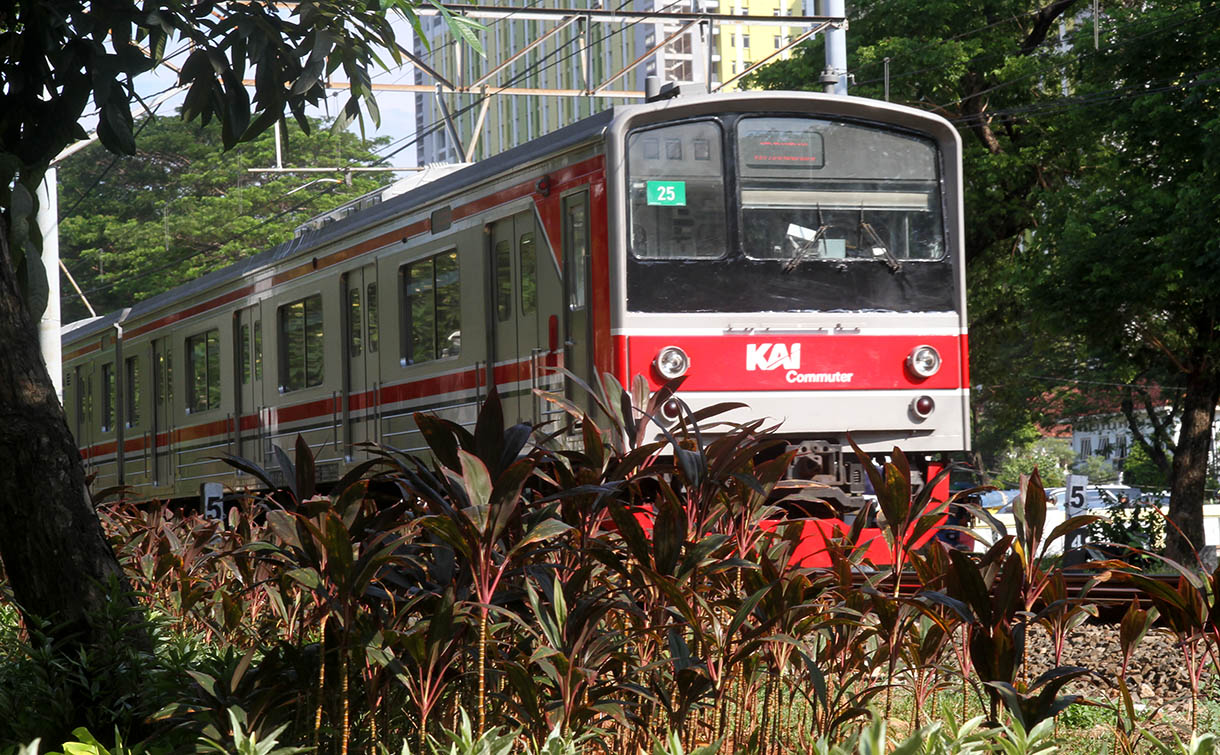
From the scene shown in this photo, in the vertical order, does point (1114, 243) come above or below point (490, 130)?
below

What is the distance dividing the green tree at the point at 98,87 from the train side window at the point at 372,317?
563cm

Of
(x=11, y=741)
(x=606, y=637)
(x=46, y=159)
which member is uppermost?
(x=46, y=159)

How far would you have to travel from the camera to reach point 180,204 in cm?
4416

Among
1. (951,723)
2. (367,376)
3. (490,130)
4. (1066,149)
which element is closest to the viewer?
(951,723)

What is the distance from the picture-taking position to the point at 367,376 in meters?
12.5

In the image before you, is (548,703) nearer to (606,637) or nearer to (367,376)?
(606,637)

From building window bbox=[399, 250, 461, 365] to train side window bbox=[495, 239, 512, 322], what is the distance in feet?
1.66

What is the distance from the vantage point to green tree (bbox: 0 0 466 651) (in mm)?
4844

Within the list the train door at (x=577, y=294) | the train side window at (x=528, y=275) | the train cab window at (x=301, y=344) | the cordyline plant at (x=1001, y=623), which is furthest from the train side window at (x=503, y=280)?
the cordyline plant at (x=1001, y=623)

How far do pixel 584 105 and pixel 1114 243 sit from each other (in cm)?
5909

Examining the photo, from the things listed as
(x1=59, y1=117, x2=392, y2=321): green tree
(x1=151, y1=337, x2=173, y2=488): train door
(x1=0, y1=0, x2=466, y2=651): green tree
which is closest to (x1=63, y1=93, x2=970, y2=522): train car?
(x1=0, y1=0, x2=466, y2=651): green tree

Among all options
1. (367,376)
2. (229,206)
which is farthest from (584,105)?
(367,376)

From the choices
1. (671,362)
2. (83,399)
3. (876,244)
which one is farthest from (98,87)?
(83,399)

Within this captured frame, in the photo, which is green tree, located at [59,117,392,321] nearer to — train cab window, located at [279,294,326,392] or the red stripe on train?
train cab window, located at [279,294,326,392]
